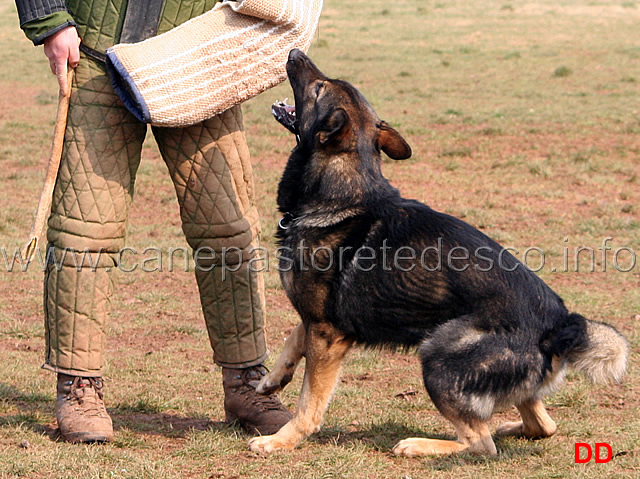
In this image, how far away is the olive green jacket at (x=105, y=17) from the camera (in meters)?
3.46

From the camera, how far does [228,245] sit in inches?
156

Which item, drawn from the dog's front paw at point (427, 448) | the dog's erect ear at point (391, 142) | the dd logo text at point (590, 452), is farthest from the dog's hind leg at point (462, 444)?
the dog's erect ear at point (391, 142)

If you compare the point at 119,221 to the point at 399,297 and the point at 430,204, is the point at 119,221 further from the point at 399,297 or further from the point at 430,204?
the point at 430,204

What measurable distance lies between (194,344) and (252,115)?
7440mm

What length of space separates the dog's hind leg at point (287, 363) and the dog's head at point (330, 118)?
33.8 inches

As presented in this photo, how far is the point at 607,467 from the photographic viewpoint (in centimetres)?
342

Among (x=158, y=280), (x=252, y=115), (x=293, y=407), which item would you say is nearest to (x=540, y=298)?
(x=293, y=407)

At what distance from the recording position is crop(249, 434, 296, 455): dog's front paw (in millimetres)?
3650

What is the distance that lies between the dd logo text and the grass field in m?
0.04

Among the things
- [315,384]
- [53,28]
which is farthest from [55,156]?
[315,384]

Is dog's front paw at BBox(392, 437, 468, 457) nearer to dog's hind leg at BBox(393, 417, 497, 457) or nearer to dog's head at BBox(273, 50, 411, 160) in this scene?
dog's hind leg at BBox(393, 417, 497, 457)

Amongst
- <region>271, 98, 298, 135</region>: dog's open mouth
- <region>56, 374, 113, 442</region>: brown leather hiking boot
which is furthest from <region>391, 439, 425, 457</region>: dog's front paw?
<region>271, 98, 298, 135</region>: dog's open mouth

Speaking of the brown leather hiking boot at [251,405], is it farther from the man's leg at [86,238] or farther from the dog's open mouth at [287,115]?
the dog's open mouth at [287,115]

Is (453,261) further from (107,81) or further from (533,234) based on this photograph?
(533,234)
